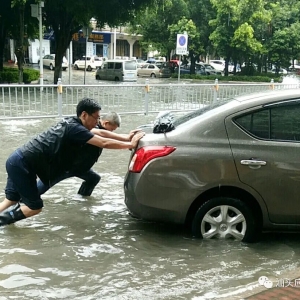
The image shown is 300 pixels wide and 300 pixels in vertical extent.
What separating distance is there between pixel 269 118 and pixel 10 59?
173 ft

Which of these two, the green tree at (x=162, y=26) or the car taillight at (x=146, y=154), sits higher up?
the green tree at (x=162, y=26)

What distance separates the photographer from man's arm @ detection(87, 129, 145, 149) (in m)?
4.64

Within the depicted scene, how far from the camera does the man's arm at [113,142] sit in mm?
4645

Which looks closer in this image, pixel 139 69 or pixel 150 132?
pixel 150 132

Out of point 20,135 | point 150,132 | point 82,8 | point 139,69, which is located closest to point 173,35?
point 139,69

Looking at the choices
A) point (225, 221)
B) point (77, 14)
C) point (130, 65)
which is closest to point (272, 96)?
point (225, 221)

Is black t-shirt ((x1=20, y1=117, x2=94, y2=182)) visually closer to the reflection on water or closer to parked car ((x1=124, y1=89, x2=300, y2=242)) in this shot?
parked car ((x1=124, y1=89, x2=300, y2=242))

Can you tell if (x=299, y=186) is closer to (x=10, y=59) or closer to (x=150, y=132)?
(x=150, y=132)

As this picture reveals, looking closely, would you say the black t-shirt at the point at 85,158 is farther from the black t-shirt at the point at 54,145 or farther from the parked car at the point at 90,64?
the parked car at the point at 90,64

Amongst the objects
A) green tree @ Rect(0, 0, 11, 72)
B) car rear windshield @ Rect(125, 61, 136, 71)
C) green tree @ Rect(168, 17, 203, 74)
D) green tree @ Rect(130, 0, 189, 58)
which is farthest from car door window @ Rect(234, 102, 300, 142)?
green tree @ Rect(130, 0, 189, 58)

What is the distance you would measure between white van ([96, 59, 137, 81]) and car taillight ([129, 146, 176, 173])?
3053 cm

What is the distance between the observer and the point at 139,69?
44.3 metres

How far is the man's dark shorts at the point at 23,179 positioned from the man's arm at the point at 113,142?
2.27 feet

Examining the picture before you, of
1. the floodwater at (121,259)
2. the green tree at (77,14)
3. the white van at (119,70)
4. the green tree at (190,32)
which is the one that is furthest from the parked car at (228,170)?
the green tree at (190,32)
